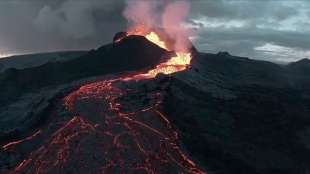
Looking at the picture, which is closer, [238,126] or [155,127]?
[155,127]

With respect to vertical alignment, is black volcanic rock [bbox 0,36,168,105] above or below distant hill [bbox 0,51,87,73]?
above

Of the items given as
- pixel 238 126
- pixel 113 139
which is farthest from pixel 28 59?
pixel 113 139

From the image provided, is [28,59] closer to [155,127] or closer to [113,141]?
[155,127]

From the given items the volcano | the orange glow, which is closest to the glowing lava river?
the volcano

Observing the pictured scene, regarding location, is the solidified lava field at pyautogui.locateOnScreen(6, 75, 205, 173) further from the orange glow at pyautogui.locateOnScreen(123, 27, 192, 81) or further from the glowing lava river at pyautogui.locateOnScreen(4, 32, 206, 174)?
the orange glow at pyautogui.locateOnScreen(123, 27, 192, 81)

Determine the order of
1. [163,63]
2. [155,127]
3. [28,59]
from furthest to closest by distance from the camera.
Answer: [28,59], [163,63], [155,127]

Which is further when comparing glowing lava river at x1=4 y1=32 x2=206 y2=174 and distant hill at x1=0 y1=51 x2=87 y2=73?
distant hill at x1=0 y1=51 x2=87 y2=73
